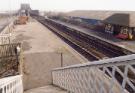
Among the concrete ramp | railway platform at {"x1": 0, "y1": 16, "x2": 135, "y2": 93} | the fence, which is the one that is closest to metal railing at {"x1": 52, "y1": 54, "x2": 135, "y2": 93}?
railway platform at {"x1": 0, "y1": 16, "x2": 135, "y2": 93}

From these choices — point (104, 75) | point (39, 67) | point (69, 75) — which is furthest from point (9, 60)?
point (104, 75)

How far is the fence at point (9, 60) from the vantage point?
18.2 m

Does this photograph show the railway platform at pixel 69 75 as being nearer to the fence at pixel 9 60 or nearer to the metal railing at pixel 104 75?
the metal railing at pixel 104 75

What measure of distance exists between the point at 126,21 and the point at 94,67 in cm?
3652

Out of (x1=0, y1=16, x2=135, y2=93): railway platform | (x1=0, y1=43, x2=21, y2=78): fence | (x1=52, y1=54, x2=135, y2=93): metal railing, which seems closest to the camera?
(x1=52, y1=54, x2=135, y2=93): metal railing

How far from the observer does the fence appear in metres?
18.2

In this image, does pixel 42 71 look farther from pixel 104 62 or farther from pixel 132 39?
pixel 132 39

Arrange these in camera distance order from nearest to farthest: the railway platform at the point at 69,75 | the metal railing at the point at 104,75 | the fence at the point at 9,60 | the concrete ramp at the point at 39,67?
the metal railing at the point at 104,75
the railway platform at the point at 69,75
the concrete ramp at the point at 39,67
the fence at the point at 9,60

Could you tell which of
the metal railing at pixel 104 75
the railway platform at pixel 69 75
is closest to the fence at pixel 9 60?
the railway platform at pixel 69 75

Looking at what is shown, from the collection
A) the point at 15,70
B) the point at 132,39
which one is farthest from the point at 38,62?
the point at 132,39

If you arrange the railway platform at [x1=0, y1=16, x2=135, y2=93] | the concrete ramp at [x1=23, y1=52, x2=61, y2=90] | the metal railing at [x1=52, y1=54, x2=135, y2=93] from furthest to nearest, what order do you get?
the concrete ramp at [x1=23, y1=52, x2=61, y2=90], the railway platform at [x1=0, y1=16, x2=135, y2=93], the metal railing at [x1=52, y1=54, x2=135, y2=93]

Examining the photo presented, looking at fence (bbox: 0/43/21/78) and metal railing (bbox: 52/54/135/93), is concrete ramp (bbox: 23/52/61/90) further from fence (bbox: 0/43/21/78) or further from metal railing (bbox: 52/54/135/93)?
metal railing (bbox: 52/54/135/93)

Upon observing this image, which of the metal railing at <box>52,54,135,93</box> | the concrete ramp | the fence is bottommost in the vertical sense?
the concrete ramp

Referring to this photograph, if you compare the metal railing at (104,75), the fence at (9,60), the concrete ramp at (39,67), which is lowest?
the concrete ramp at (39,67)
